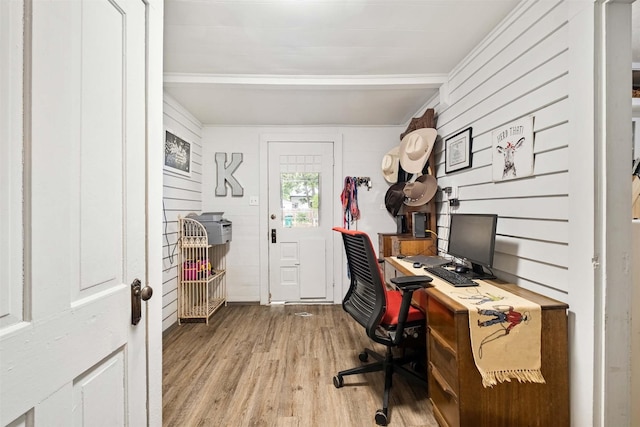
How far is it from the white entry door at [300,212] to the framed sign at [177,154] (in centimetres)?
102

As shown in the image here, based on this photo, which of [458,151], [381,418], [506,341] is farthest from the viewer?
[458,151]

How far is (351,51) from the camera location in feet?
6.65

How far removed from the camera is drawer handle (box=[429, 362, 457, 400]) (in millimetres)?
1324

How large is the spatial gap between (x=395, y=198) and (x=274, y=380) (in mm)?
2255

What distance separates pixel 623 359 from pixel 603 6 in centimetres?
157

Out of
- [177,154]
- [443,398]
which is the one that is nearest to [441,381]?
[443,398]

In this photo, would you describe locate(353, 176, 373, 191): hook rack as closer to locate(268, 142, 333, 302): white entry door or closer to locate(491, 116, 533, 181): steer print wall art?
locate(268, 142, 333, 302): white entry door

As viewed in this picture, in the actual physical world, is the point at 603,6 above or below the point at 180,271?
above

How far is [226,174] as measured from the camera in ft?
11.9

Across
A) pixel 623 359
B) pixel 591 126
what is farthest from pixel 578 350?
pixel 591 126

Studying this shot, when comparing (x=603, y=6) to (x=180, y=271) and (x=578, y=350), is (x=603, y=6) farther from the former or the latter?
(x=180, y=271)

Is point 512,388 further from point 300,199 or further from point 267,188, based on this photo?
point 267,188

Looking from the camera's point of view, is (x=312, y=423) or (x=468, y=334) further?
(x=312, y=423)

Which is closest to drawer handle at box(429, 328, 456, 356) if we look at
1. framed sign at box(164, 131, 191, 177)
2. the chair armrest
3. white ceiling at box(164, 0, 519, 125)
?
the chair armrest
